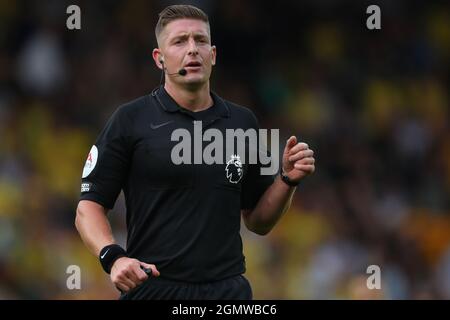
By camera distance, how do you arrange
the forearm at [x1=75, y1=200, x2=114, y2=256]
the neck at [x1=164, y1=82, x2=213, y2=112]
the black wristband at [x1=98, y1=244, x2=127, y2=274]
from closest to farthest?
1. the black wristband at [x1=98, y1=244, x2=127, y2=274]
2. the forearm at [x1=75, y1=200, x2=114, y2=256]
3. the neck at [x1=164, y1=82, x2=213, y2=112]

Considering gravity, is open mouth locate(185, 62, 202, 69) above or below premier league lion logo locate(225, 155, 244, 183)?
above

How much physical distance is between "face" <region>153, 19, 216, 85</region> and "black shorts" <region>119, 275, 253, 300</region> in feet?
2.90

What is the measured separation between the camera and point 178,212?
15.8ft

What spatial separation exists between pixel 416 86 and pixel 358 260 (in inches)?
117

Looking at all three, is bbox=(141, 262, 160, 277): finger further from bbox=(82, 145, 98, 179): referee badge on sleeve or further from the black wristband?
bbox=(82, 145, 98, 179): referee badge on sleeve

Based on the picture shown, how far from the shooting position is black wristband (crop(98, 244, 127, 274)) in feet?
15.2

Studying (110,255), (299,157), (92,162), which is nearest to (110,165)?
(92,162)

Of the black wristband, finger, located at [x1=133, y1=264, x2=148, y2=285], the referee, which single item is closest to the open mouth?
the referee

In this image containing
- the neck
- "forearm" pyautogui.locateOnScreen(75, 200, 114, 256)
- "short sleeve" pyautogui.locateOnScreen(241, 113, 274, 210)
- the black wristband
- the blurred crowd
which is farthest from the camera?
the blurred crowd

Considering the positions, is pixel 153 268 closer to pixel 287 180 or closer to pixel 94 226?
pixel 94 226

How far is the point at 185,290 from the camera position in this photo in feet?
15.7

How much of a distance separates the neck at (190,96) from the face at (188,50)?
4 centimetres
